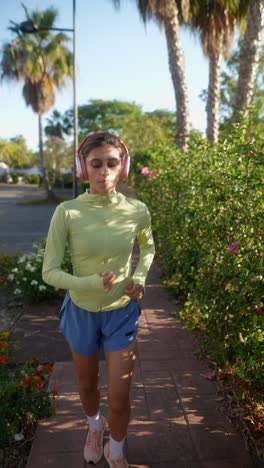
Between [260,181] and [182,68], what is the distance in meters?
7.05

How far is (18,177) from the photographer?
4722cm

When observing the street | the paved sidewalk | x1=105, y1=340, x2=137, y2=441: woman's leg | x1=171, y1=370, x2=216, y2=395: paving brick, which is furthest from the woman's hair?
the street

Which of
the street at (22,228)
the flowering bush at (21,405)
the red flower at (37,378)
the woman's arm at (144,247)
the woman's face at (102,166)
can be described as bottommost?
the street at (22,228)

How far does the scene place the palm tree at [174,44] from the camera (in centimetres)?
811

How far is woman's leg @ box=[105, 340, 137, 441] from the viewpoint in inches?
68.6

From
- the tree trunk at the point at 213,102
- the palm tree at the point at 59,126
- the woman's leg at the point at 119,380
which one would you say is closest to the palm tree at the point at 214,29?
the tree trunk at the point at 213,102

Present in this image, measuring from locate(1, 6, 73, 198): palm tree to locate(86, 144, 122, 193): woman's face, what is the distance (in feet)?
64.1

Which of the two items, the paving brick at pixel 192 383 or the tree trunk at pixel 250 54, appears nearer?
the paving brick at pixel 192 383

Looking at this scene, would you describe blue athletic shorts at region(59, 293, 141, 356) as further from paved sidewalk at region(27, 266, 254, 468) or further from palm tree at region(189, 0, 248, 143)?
palm tree at region(189, 0, 248, 143)

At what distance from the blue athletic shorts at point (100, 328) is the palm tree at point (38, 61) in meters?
19.7

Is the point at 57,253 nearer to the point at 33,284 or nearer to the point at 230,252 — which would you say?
the point at 230,252

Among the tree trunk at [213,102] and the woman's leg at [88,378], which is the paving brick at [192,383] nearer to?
the woman's leg at [88,378]

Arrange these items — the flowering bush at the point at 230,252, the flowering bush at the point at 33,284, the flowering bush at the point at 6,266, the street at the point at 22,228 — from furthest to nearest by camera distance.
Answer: the street at the point at 22,228 → the flowering bush at the point at 6,266 → the flowering bush at the point at 33,284 → the flowering bush at the point at 230,252

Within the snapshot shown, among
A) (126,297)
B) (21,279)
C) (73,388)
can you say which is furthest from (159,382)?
(21,279)
